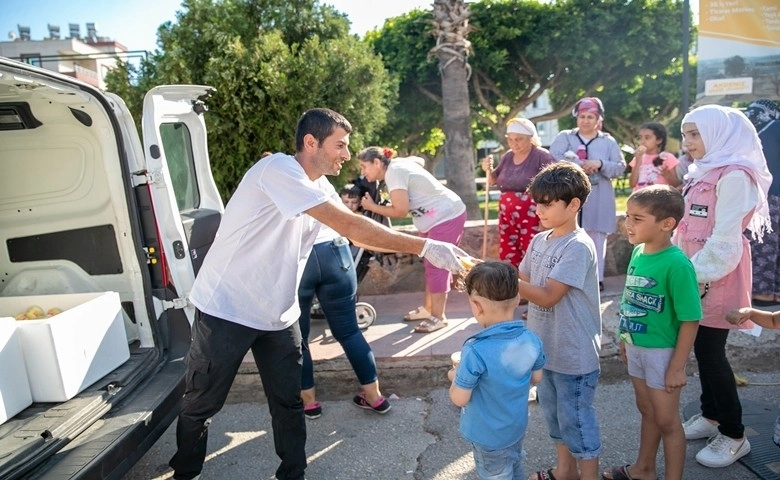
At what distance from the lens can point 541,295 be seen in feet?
8.05

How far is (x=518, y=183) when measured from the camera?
4801mm

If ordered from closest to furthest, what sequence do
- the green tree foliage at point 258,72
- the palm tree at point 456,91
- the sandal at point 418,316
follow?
the sandal at point 418,316, the green tree foliage at point 258,72, the palm tree at point 456,91

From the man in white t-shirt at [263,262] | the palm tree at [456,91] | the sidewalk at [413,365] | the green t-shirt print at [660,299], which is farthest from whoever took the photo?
the palm tree at [456,91]

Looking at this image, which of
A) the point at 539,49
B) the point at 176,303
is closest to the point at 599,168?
the point at 176,303

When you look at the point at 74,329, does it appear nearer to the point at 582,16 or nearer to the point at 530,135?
the point at 530,135

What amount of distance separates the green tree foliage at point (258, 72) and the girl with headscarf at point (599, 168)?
10.7 ft

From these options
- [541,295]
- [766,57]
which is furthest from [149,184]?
[766,57]

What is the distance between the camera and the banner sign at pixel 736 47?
7.75 meters

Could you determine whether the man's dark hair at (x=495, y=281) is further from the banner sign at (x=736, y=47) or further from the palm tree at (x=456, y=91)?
the palm tree at (x=456, y=91)

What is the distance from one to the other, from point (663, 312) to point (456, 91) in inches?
294

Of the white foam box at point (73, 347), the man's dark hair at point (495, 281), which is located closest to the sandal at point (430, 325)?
the white foam box at point (73, 347)

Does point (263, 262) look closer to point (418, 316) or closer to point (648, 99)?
point (418, 316)

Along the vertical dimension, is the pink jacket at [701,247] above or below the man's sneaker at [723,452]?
above

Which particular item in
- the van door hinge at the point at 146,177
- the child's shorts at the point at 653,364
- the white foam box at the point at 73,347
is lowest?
the child's shorts at the point at 653,364
